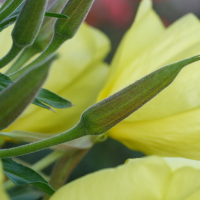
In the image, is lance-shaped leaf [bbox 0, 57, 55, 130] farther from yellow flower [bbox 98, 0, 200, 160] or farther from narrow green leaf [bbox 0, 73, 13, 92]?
yellow flower [bbox 98, 0, 200, 160]

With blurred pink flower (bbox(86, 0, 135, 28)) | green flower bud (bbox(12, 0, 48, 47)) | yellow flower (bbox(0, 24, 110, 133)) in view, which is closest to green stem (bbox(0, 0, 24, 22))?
green flower bud (bbox(12, 0, 48, 47))

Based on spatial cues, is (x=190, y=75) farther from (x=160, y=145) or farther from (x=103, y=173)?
(x=103, y=173)

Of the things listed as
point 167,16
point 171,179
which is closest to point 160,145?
point 171,179

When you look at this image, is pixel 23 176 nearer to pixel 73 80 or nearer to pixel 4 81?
pixel 4 81

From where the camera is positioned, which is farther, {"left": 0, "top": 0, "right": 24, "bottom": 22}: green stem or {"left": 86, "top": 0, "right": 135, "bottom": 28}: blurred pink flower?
{"left": 86, "top": 0, "right": 135, "bottom": 28}: blurred pink flower

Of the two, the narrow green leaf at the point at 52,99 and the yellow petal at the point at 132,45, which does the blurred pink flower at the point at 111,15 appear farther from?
the narrow green leaf at the point at 52,99
